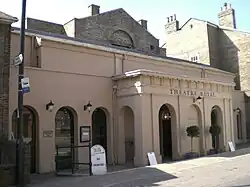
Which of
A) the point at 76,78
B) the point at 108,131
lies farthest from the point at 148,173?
the point at 76,78

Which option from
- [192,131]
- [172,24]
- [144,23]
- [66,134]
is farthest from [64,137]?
[172,24]

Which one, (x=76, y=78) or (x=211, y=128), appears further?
(x=211, y=128)

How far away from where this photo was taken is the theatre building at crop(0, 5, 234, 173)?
564 inches

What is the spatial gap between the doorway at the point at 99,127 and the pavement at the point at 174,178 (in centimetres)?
412

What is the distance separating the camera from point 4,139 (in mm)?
11344

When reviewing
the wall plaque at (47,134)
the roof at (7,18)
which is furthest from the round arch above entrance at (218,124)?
the roof at (7,18)

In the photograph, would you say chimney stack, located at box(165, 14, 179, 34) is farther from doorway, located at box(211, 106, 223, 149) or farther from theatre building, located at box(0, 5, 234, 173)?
doorway, located at box(211, 106, 223, 149)

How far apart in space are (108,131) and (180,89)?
4390mm

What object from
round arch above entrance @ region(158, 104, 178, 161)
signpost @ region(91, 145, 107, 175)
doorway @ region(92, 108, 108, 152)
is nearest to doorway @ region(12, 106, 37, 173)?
signpost @ region(91, 145, 107, 175)

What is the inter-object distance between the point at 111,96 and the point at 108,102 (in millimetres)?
369

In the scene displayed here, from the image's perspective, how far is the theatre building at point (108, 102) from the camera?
14320mm

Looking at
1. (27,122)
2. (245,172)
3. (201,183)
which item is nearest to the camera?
(201,183)

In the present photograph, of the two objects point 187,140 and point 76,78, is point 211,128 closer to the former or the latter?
point 187,140

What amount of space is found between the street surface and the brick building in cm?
1436
